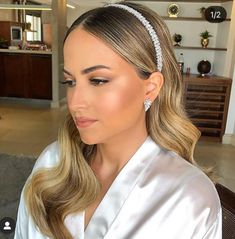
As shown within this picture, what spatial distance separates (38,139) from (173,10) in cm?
251

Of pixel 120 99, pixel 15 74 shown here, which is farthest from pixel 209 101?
pixel 15 74

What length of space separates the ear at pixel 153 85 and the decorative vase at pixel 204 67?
3474 millimetres

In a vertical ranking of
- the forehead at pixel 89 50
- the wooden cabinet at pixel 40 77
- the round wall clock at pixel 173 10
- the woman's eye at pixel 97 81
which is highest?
the round wall clock at pixel 173 10

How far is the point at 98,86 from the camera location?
73 centimetres

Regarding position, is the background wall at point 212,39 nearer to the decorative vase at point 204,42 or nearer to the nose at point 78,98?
the decorative vase at point 204,42

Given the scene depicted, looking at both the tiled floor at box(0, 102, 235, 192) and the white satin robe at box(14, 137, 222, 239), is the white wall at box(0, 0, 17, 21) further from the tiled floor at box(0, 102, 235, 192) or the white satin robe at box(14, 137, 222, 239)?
the white satin robe at box(14, 137, 222, 239)

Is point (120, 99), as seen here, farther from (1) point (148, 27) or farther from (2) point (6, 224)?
(2) point (6, 224)

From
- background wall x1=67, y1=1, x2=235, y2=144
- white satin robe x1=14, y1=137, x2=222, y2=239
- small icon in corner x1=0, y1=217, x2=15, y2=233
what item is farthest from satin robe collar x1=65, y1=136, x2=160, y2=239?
background wall x1=67, y1=1, x2=235, y2=144

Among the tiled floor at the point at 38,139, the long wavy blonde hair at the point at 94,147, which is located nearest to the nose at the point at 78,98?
the long wavy blonde hair at the point at 94,147

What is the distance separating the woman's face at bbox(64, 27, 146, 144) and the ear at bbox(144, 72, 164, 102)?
0.03 meters

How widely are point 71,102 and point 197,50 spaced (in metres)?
3.88

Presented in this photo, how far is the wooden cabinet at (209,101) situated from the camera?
12.5ft

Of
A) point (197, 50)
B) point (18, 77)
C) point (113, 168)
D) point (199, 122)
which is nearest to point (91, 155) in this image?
point (113, 168)

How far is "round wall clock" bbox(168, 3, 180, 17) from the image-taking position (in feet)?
13.4
